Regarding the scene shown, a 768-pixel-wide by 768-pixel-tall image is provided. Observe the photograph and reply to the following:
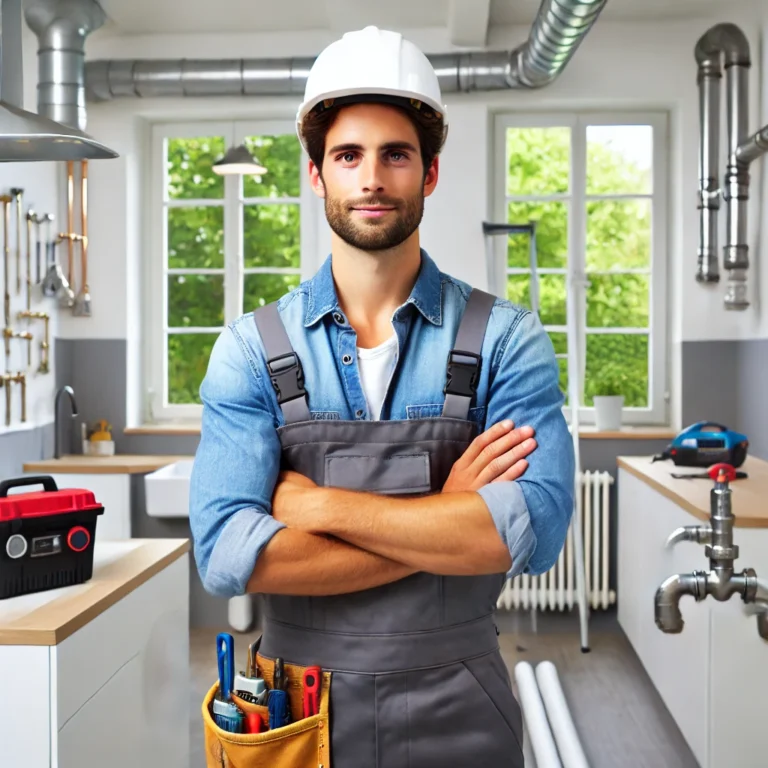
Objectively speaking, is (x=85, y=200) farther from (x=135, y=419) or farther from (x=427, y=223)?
(x=427, y=223)

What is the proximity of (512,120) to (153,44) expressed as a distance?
201cm

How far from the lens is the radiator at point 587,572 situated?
16.6 ft

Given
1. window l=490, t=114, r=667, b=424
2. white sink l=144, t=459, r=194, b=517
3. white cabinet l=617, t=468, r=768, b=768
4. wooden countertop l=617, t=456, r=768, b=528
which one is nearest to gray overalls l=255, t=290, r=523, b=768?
white cabinet l=617, t=468, r=768, b=768

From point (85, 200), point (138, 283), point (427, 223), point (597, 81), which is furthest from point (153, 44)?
point (597, 81)

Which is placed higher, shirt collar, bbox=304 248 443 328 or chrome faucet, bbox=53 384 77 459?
shirt collar, bbox=304 248 443 328

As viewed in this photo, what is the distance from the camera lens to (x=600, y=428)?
5.25 meters

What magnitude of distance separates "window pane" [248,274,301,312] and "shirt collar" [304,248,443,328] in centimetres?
396

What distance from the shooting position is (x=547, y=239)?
17.9 ft

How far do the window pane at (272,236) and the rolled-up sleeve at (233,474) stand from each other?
4020mm

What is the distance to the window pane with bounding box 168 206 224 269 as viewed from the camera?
5.66 metres

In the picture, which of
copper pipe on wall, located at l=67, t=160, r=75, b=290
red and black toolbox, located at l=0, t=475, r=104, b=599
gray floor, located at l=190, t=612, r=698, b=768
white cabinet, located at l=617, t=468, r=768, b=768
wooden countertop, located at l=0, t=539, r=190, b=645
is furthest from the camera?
copper pipe on wall, located at l=67, t=160, r=75, b=290

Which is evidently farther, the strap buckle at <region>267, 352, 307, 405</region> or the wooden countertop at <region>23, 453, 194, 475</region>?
the wooden countertop at <region>23, 453, 194, 475</region>

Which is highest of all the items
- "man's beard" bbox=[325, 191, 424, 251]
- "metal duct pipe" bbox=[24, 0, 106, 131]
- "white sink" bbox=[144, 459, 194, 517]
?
"metal duct pipe" bbox=[24, 0, 106, 131]

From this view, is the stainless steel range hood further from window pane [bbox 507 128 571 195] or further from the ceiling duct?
window pane [bbox 507 128 571 195]
